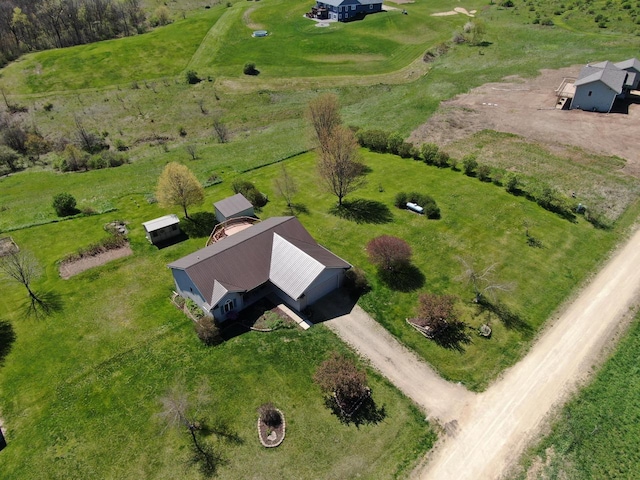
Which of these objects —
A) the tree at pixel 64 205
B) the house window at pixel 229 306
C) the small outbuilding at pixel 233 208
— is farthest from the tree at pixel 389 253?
the tree at pixel 64 205

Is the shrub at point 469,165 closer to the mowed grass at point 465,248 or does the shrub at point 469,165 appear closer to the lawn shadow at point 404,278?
the mowed grass at point 465,248

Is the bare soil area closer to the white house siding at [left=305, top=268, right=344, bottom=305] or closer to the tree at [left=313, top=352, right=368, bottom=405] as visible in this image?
the white house siding at [left=305, top=268, right=344, bottom=305]

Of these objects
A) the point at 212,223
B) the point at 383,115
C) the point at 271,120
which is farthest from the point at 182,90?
the point at 212,223

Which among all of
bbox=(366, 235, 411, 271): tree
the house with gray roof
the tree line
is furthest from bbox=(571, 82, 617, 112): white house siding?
the tree line

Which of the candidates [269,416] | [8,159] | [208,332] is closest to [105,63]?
[8,159]

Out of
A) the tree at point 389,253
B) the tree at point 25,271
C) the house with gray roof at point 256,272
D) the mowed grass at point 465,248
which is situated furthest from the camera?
the tree at point 389,253

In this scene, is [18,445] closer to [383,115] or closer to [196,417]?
[196,417]
